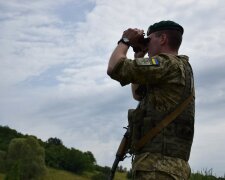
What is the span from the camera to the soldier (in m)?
4.45

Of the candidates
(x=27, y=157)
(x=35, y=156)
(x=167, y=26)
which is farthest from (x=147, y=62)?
(x=27, y=157)

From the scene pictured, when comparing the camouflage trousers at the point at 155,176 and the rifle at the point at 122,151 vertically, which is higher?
the rifle at the point at 122,151

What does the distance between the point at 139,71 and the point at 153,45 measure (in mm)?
508

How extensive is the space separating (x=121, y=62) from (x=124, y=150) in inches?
39.2

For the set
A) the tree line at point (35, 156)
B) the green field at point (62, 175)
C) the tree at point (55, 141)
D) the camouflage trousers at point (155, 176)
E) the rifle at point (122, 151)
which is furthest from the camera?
the tree at point (55, 141)

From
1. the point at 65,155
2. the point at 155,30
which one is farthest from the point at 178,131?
the point at 65,155

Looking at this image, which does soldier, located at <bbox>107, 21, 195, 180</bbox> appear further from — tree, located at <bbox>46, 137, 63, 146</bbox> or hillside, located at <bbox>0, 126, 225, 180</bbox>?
tree, located at <bbox>46, 137, 63, 146</bbox>

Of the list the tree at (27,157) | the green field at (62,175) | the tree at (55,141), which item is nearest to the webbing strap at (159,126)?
the green field at (62,175)

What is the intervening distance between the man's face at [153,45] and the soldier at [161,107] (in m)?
0.04

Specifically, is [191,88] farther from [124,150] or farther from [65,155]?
[65,155]

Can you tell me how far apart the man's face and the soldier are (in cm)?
4

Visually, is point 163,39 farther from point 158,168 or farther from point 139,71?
point 158,168

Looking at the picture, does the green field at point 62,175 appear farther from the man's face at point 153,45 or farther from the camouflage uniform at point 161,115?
the camouflage uniform at point 161,115

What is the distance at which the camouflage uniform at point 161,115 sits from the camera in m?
4.44
